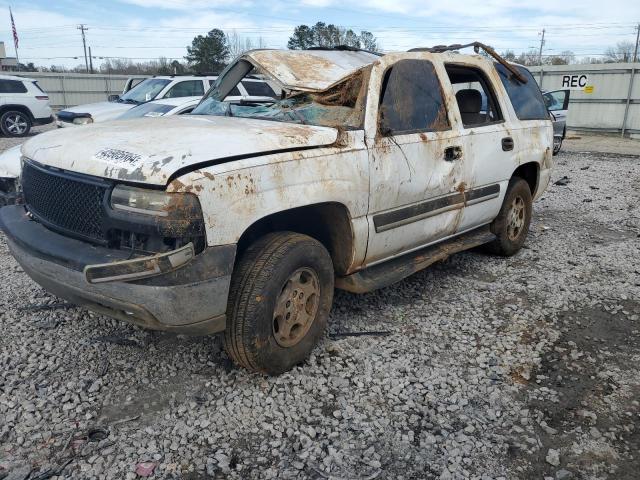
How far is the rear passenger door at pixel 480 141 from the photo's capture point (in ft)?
14.3

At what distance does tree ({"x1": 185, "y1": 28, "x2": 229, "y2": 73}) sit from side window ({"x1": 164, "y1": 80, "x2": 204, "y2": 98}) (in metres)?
39.3

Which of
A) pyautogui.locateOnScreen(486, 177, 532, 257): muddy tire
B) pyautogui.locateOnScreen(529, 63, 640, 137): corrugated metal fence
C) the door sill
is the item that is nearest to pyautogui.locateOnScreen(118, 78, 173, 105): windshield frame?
pyautogui.locateOnScreen(486, 177, 532, 257): muddy tire

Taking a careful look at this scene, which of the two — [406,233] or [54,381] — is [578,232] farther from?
[54,381]

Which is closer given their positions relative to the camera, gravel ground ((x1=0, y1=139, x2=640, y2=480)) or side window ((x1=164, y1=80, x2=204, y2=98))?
gravel ground ((x1=0, y1=139, x2=640, y2=480))

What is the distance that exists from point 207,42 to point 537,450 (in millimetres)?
50318

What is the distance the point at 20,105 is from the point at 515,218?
15.5 metres

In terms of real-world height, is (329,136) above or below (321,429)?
above

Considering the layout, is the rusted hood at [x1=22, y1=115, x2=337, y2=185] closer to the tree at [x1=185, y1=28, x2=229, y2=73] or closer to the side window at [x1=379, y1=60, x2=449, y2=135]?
the side window at [x1=379, y1=60, x2=449, y2=135]

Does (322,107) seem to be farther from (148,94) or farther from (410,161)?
(148,94)

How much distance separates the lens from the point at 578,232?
21.6 feet

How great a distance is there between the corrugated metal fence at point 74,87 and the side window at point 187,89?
2188cm

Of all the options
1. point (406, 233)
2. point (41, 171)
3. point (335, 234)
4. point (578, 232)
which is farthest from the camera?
point (578, 232)

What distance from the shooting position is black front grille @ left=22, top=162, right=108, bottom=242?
264 cm

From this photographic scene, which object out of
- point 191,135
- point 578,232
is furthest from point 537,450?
point 578,232
